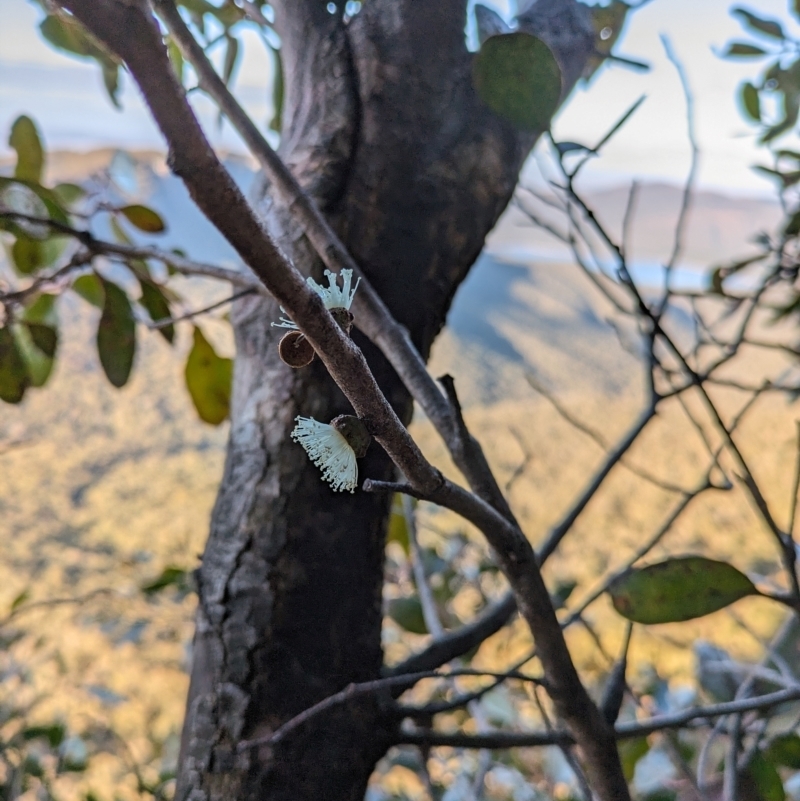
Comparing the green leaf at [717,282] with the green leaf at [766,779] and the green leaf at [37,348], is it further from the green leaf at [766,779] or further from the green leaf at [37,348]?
the green leaf at [37,348]

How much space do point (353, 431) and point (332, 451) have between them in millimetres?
13

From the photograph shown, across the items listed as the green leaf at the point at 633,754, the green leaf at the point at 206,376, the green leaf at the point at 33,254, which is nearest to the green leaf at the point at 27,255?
the green leaf at the point at 33,254

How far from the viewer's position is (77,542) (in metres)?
1.27

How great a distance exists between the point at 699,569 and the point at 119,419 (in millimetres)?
1380

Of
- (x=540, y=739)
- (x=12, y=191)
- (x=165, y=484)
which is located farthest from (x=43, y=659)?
(x=540, y=739)

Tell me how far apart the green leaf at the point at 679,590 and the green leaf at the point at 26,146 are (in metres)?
0.55

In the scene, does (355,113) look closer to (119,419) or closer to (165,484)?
(165,484)

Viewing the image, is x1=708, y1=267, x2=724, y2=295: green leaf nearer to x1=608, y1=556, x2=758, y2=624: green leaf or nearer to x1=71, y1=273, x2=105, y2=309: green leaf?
x1=608, y1=556, x2=758, y2=624: green leaf

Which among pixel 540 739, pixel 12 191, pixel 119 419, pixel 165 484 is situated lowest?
pixel 540 739

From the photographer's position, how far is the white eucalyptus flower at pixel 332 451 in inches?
7.1

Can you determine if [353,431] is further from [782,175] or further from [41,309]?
[782,175]

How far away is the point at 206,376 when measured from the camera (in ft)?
1.80

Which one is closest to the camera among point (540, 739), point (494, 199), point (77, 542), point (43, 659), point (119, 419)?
point (540, 739)

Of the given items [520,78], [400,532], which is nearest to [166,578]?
[400,532]
